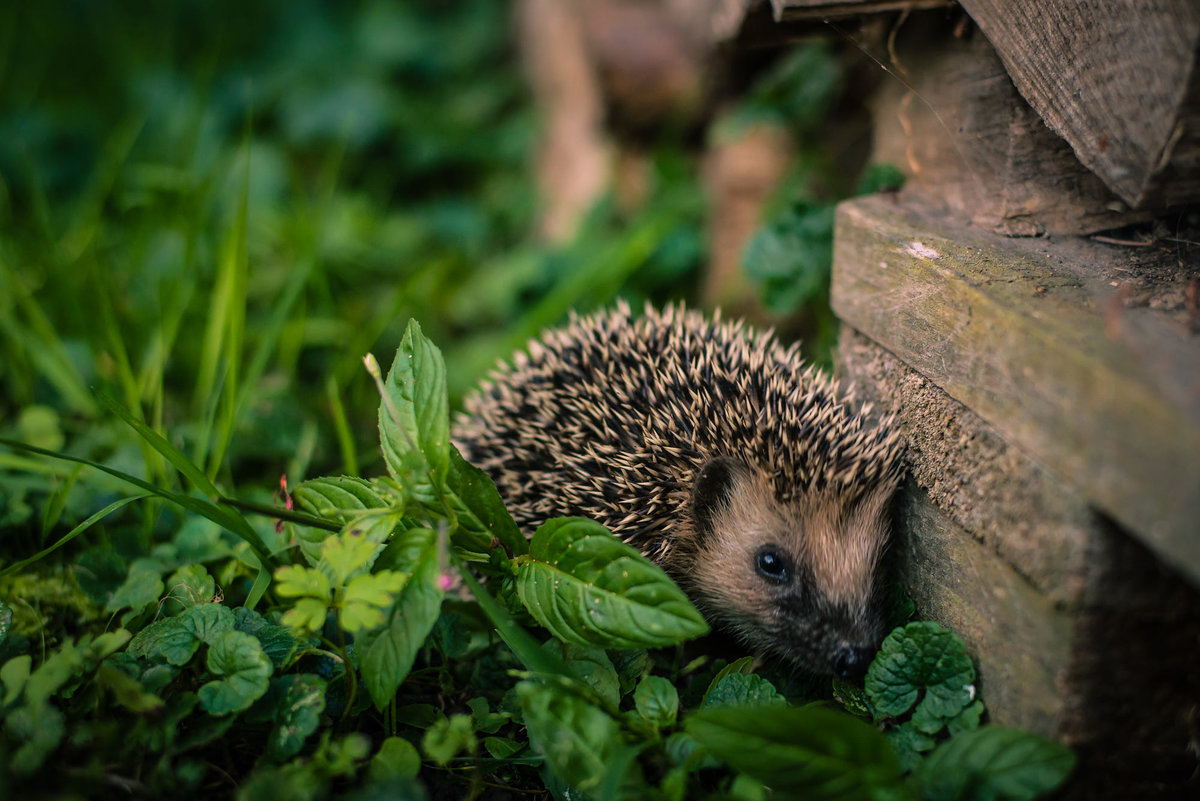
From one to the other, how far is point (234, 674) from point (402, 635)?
0.53 meters

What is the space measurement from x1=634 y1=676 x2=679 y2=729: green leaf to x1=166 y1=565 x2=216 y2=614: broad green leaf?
1.39m

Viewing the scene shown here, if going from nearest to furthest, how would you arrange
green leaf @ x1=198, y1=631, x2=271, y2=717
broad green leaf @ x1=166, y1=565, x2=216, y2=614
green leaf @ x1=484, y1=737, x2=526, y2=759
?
1. green leaf @ x1=198, y1=631, x2=271, y2=717
2. green leaf @ x1=484, y1=737, x2=526, y2=759
3. broad green leaf @ x1=166, y1=565, x2=216, y2=614

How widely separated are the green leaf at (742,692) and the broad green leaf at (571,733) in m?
0.35

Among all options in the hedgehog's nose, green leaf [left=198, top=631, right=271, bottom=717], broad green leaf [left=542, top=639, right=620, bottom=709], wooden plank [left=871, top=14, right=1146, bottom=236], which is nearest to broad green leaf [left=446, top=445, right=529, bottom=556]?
broad green leaf [left=542, top=639, right=620, bottom=709]

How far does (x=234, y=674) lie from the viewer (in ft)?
7.10

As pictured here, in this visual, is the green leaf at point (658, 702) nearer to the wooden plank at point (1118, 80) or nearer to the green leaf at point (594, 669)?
the green leaf at point (594, 669)

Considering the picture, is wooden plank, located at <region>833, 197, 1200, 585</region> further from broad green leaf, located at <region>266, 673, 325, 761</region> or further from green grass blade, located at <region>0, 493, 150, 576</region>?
green grass blade, located at <region>0, 493, 150, 576</region>

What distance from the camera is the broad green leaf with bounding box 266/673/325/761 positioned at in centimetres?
211

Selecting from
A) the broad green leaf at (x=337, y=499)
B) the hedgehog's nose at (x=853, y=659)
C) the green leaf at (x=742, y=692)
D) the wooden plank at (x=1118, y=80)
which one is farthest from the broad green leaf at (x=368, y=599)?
the wooden plank at (x=1118, y=80)

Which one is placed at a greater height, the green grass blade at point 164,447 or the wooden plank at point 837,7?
the wooden plank at point 837,7

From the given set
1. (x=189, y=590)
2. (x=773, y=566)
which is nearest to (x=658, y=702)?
(x=773, y=566)

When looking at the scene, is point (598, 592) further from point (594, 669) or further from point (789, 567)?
point (789, 567)

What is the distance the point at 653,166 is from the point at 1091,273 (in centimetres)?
361

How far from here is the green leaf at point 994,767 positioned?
6.01ft
